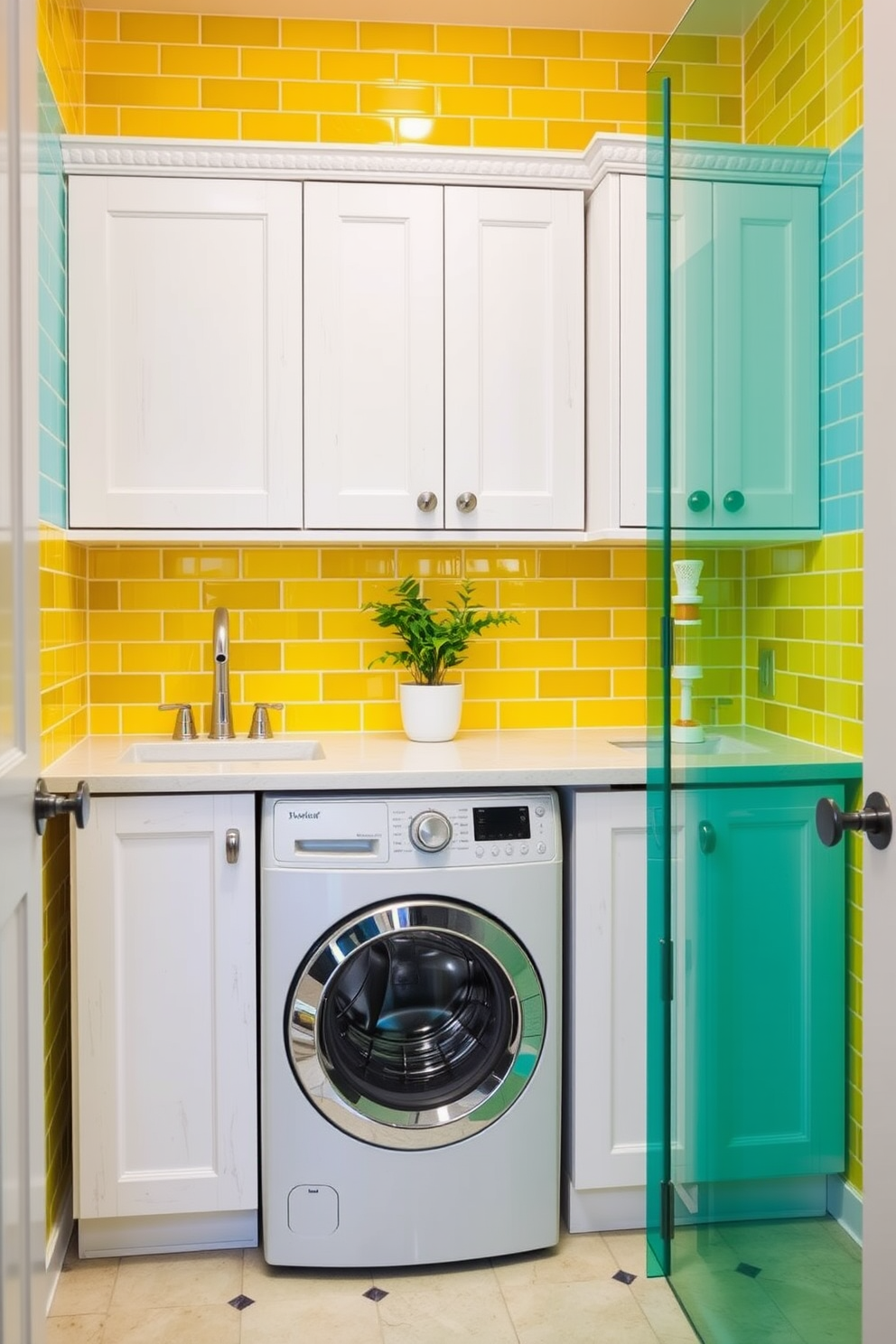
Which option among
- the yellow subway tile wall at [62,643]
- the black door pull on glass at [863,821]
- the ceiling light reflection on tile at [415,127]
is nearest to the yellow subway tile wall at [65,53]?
the ceiling light reflection on tile at [415,127]

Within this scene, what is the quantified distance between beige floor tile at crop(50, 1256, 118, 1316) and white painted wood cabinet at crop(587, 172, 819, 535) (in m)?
1.76

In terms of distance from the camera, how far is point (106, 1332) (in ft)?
6.93

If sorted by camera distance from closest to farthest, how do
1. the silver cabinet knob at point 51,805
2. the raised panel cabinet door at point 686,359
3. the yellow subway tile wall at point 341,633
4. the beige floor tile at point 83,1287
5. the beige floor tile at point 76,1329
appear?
the silver cabinet knob at point 51,805, the raised panel cabinet door at point 686,359, the beige floor tile at point 76,1329, the beige floor tile at point 83,1287, the yellow subway tile wall at point 341,633

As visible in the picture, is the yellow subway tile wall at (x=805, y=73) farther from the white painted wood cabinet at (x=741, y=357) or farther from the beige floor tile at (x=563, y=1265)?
the beige floor tile at (x=563, y=1265)

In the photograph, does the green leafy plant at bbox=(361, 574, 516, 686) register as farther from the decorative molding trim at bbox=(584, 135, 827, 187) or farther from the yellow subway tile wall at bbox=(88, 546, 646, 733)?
the decorative molding trim at bbox=(584, 135, 827, 187)

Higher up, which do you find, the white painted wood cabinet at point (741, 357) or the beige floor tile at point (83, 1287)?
the white painted wood cabinet at point (741, 357)

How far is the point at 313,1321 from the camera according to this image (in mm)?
2152

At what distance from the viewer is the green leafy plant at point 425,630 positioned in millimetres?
2682

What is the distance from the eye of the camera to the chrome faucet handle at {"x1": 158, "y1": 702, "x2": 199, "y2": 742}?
109 inches

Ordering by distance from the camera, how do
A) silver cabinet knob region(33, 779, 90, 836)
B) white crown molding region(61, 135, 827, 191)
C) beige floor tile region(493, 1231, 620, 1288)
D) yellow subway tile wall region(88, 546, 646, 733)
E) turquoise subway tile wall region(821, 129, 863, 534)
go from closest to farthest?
turquoise subway tile wall region(821, 129, 863, 534) → silver cabinet knob region(33, 779, 90, 836) → beige floor tile region(493, 1231, 620, 1288) → white crown molding region(61, 135, 827, 191) → yellow subway tile wall region(88, 546, 646, 733)

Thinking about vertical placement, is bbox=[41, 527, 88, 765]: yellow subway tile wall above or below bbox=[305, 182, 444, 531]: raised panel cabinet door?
below

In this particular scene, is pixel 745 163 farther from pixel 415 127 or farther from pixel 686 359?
pixel 415 127

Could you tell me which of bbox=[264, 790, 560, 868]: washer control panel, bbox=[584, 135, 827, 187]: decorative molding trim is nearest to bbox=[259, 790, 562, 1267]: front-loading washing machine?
bbox=[264, 790, 560, 868]: washer control panel

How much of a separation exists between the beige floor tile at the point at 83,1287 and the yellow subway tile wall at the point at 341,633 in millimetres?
1168
